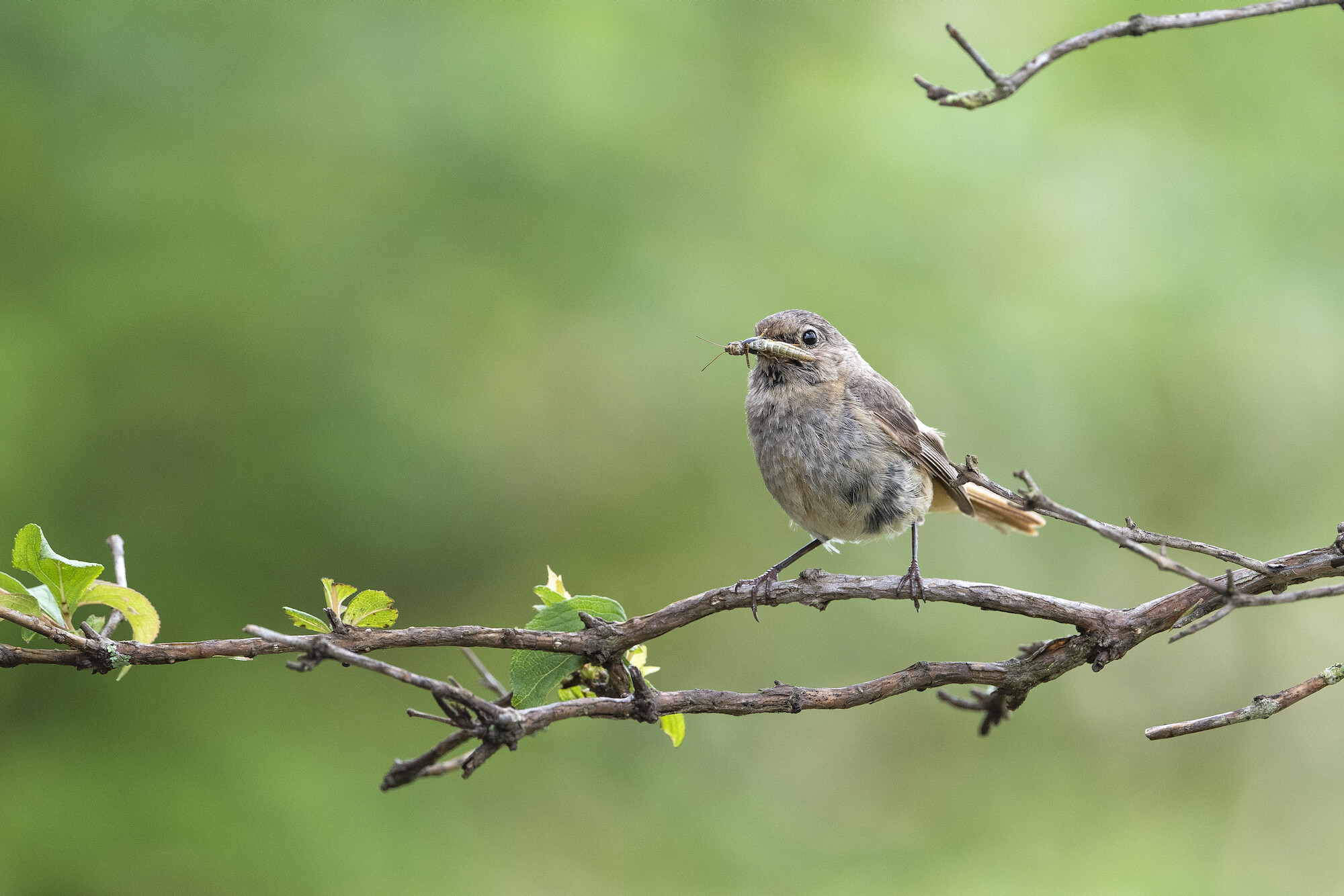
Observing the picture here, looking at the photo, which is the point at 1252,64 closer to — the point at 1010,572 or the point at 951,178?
the point at 951,178

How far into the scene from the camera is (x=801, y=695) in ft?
5.04

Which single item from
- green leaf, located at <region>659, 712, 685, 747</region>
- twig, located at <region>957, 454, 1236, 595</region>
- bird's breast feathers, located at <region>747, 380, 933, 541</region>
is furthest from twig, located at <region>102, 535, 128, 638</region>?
bird's breast feathers, located at <region>747, 380, 933, 541</region>

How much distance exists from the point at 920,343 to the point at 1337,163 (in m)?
1.87

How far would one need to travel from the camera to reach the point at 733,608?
1583 mm

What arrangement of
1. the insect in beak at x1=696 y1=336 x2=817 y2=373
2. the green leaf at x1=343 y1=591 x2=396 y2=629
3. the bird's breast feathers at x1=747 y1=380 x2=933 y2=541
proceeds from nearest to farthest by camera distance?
the green leaf at x1=343 y1=591 x2=396 y2=629 < the insect in beak at x1=696 y1=336 x2=817 y2=373 < the bird's breast feathers at x1=747 y1=380 x2=933 y2=541

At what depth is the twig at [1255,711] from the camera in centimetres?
137

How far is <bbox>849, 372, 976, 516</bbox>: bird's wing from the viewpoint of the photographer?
2939 millimetres

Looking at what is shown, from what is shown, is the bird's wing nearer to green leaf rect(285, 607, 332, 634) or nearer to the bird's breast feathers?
the bird's breast feathers

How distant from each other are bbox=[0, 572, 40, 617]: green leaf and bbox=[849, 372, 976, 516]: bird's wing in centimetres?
207

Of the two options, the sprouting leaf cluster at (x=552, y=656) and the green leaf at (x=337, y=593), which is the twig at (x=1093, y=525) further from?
the green leaf at (x=337, y=593)

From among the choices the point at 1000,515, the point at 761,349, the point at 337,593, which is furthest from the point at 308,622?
the point at 1000,515

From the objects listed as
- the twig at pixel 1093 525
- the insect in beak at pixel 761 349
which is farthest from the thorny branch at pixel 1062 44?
the insect in beak at pixel 761 349

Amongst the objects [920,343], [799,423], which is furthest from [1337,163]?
[799,423]

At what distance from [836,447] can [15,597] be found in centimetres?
195
